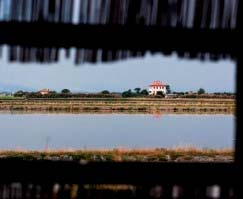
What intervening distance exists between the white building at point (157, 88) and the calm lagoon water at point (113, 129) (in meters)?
39.0

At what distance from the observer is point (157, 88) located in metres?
112

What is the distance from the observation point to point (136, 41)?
2.84 meters

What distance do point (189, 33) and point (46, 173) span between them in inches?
37.6

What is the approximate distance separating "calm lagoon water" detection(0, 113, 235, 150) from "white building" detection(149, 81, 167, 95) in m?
39.0

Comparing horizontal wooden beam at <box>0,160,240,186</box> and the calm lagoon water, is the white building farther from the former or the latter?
horizontal wooden beam at <box>0,160,240,186</box>

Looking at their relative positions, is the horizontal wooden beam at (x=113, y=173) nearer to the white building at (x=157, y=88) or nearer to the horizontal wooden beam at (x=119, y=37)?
the horizontal wooden beam at (x=119, y=37)

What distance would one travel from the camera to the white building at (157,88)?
10919cm

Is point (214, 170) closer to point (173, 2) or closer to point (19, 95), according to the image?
point (173, 2)

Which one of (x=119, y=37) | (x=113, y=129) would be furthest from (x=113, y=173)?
(x=113, y=129)

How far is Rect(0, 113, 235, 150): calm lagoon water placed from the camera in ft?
130

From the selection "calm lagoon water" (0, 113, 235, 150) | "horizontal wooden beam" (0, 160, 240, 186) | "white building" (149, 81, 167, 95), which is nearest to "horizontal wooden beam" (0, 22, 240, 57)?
"horizontal wooden beam" (0, 160, 240, 186)

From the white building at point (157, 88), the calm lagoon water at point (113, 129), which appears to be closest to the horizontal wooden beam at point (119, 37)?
the calm lagoon water at point (113, 129)

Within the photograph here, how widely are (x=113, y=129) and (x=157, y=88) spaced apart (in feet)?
196

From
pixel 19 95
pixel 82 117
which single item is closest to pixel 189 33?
pixel 82 117
